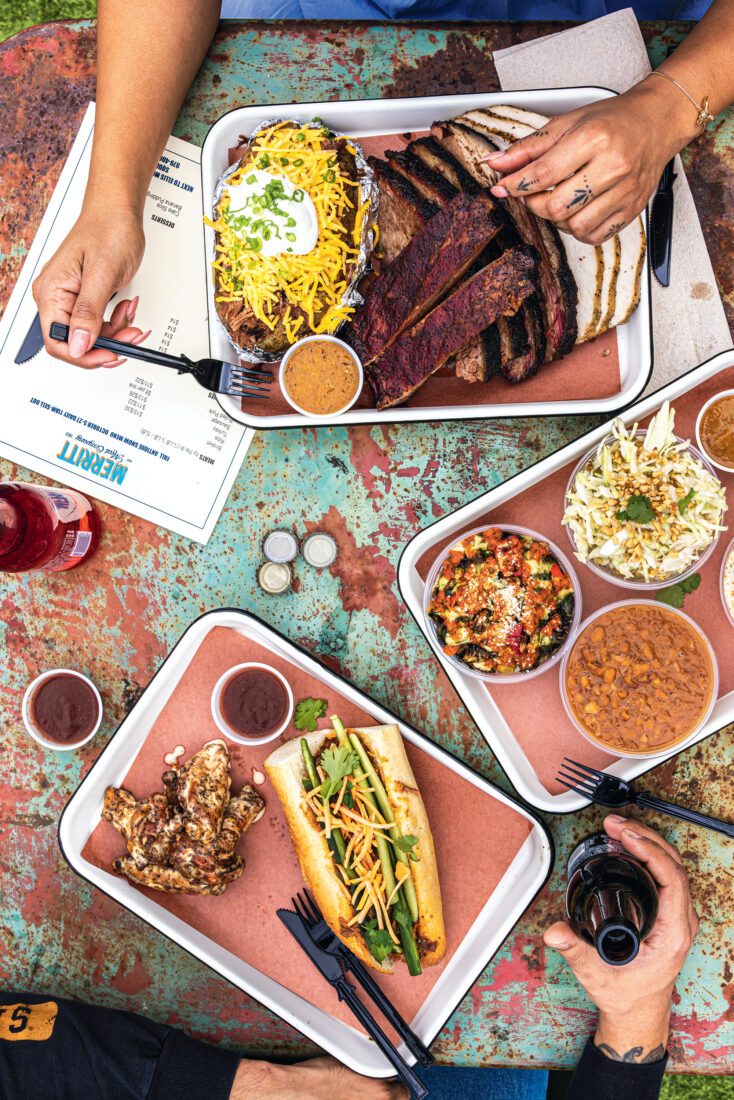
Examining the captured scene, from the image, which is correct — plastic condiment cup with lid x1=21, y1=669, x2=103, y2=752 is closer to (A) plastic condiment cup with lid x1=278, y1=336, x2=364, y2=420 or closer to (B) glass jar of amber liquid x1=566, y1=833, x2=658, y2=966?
(A) plastic condiment cup with lid x1=278, y1=336, x2=364, y2=420

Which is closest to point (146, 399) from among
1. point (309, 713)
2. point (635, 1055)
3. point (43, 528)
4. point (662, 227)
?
point (43, 528)

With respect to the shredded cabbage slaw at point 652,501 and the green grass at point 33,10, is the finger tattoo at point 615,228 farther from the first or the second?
the green grass at point 33,10

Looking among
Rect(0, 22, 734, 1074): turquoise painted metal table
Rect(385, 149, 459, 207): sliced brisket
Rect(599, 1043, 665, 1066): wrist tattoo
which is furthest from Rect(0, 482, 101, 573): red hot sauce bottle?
Rect(599, 1043, 665, 1066): wrist tattoo

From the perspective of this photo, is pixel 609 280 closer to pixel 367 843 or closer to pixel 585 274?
pixel 585 274

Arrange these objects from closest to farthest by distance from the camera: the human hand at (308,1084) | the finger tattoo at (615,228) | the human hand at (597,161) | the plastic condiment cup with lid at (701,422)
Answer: the human hand at (597,161) < the finger tattoo at (615,228) < the plastic condiment cup with lid at (701,422) < the human hand at (308,1084)

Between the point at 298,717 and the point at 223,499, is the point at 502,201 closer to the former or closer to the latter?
the point at 223,499

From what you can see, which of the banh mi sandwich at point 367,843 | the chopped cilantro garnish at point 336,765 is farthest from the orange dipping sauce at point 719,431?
the chopped cilantro garnish at point 336,765
